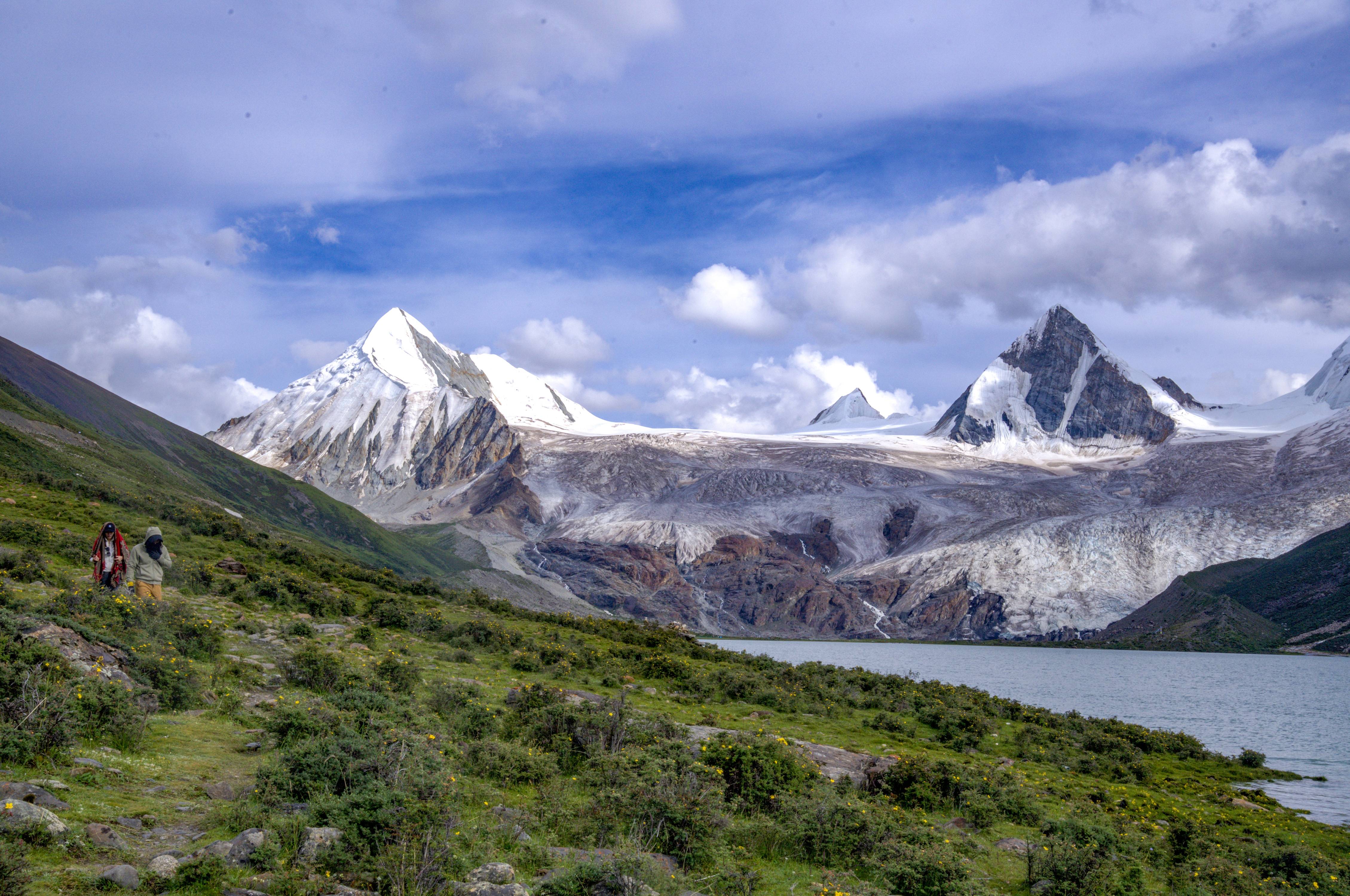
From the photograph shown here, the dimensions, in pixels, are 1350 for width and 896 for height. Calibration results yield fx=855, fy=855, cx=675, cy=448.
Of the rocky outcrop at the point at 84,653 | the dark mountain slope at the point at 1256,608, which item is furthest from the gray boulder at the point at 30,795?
the dark mountain slope at the point at 1256,608

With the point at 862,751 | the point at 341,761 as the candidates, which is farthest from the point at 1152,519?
the point at 341,761

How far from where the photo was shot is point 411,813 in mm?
10125

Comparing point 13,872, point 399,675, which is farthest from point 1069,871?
point 399,675

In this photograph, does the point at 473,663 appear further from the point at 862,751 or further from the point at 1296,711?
the point at 1296,711

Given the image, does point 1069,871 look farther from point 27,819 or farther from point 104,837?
point 27,819

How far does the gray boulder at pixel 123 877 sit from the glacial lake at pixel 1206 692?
2858 centimetres

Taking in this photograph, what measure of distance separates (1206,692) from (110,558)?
237 ft

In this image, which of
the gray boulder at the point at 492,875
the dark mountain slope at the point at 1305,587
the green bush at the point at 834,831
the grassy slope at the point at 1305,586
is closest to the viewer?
the gray boulder at the point at 492,875

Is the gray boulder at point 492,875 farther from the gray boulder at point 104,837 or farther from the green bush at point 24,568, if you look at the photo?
the green bush at point 24,568

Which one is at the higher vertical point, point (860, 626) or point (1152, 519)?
point (1152, 519)

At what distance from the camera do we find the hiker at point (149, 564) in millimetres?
21391

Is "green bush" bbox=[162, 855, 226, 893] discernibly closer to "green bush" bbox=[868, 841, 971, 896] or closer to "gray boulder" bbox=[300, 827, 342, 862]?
"gray boulder" bbox=[300, 827, 342, 862]

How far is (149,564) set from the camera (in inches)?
853

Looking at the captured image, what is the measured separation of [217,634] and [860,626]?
190 meters
